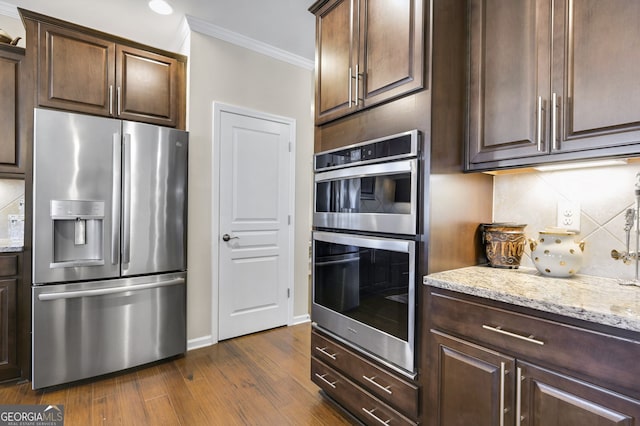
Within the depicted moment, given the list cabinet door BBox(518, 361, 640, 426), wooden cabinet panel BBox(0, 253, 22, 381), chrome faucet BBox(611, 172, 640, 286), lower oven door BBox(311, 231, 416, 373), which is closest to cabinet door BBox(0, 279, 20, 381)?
wooden cabinet panel BBox(0, 253, 22, 381)

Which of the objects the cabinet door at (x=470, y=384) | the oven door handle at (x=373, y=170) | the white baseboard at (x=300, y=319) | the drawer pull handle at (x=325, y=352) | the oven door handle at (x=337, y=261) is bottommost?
the white baseboard at (x=300, y=319)

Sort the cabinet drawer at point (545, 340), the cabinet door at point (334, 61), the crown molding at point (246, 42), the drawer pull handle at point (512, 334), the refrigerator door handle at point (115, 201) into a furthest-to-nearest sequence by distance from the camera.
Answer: the crown molding at point (246, 42) < the refrigerator door handle at point (115, 201) < the cabinet door at point (334, 61) < the drawer pull handle at point (512, 334) < the cabinet drawer at point (545, 340)

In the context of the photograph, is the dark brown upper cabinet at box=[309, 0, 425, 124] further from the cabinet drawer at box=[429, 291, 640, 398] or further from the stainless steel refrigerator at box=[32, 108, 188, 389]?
the stainless steel refrigerator at box=[32, 108, 188, 389]

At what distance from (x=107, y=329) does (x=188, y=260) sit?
2.40 ft

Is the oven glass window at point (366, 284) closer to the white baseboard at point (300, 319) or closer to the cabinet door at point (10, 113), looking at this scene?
the white baseboard at point (300, 319)

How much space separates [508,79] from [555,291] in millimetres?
916

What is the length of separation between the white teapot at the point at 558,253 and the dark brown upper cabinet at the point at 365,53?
35.4 inches

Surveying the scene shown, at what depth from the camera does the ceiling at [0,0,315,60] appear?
8.02ft

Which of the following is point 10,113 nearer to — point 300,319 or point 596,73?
point 300,319

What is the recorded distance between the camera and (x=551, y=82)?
4.22 ft

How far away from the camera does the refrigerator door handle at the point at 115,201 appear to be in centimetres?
226

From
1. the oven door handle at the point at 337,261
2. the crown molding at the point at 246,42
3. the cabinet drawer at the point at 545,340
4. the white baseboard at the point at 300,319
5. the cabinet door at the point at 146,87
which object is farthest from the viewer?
the white baseboard at the point at 300,319

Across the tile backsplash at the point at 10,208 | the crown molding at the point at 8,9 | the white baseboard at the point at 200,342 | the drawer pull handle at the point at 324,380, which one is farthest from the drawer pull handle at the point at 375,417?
the crown molding at the point at 8,9

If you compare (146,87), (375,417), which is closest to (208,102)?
(146,87)
